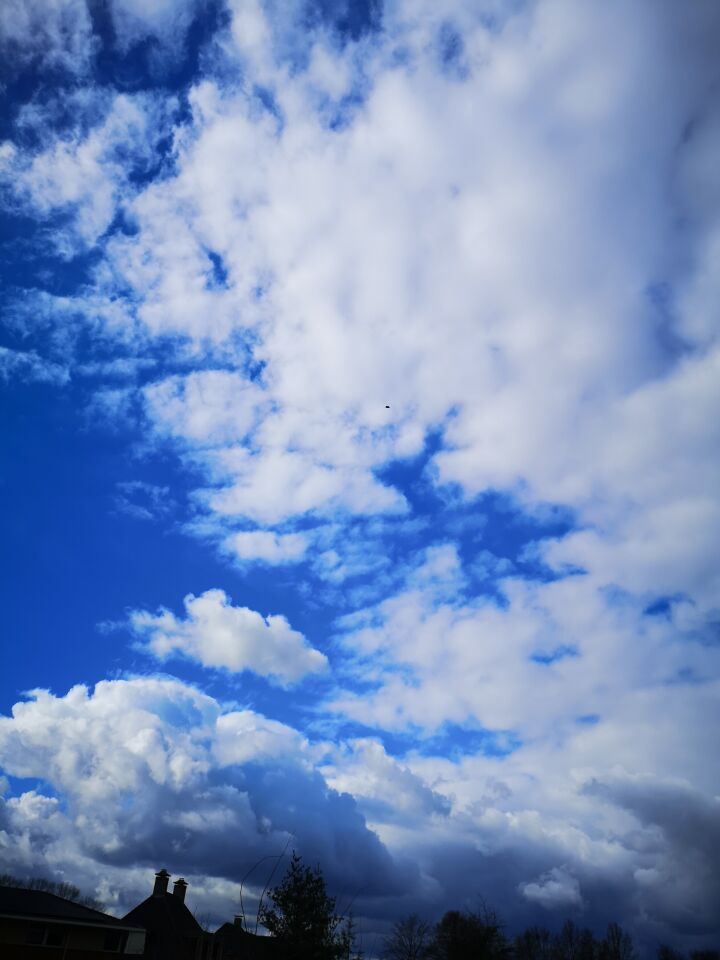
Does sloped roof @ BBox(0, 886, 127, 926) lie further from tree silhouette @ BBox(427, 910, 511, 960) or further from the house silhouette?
tree silhouette @ BBox(427, 910, 511, 960)

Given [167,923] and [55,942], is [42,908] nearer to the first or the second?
[55,942]

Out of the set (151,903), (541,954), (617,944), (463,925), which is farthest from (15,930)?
(617,944)

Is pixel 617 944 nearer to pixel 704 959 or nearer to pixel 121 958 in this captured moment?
pixel 704 959

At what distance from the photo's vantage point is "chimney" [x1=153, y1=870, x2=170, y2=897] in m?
67.5

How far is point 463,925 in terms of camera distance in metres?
71.9

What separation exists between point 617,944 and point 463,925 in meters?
50.5

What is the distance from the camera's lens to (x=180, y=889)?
70125 millimetres

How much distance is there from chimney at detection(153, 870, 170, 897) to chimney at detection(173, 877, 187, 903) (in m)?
2.43

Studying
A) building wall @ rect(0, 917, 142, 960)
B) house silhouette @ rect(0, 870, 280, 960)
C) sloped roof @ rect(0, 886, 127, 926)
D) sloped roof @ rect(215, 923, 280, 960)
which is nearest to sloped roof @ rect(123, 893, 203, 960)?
house silhouette @ rect(0, 870, 280, 960)

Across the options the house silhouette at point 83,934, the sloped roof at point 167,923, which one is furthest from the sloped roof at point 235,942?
the house silhouette at point 83,934

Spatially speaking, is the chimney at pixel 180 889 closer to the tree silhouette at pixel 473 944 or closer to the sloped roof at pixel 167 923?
the sloped roof at pixel 167 923

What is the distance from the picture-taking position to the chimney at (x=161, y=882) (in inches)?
2657

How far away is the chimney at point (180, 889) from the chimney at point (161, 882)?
243 cm

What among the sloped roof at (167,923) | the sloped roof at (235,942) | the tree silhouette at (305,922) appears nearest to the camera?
the tree silhouette at (305,922)
